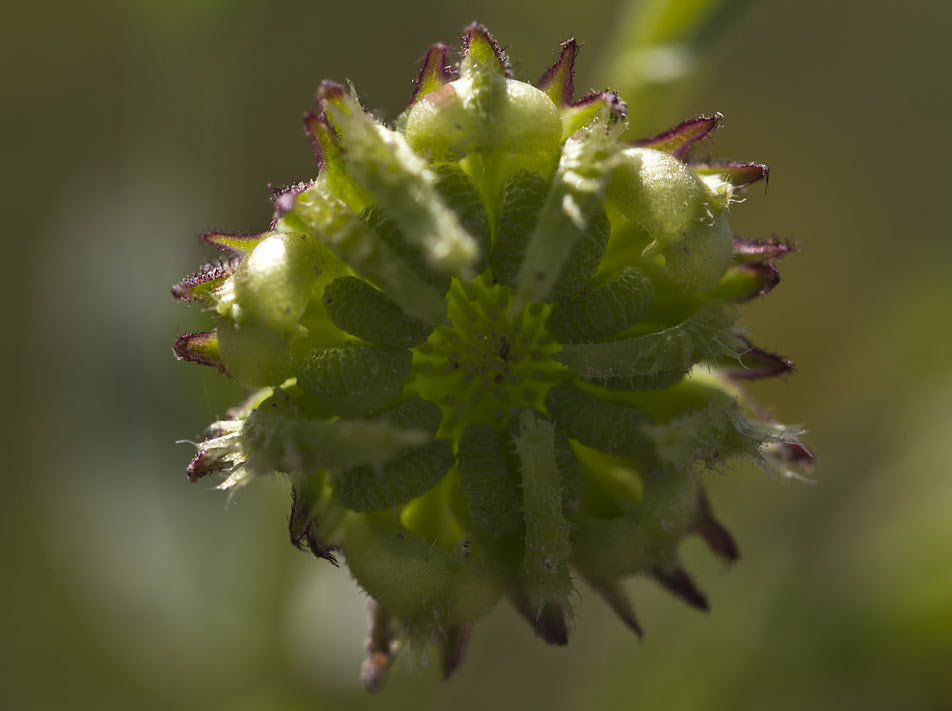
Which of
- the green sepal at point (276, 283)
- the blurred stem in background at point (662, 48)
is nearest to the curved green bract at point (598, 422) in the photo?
the green sepal at point (276, 283)

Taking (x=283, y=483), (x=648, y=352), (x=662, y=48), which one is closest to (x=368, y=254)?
(x=648, y=352)

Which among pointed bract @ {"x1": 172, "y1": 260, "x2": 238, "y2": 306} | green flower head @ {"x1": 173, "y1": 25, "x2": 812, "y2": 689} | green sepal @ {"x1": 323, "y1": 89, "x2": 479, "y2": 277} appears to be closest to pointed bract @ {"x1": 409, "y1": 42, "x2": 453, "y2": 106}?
green flower head @ {"x1": 173, "y1": 25, "x2": 812, "y2": 689}

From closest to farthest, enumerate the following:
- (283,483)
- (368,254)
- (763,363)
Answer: (368,254) < (763,363) < (283,483)

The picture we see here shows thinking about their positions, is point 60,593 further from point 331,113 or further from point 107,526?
point 331,113

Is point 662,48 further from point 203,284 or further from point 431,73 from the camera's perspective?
→ point 203,284

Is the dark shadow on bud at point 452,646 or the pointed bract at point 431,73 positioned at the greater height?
the pointed bract at point 431,73

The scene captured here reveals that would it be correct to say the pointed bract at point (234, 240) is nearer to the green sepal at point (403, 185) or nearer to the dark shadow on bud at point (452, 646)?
the green sepal at point (403, 185)

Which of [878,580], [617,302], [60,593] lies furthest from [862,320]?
[60,593]
